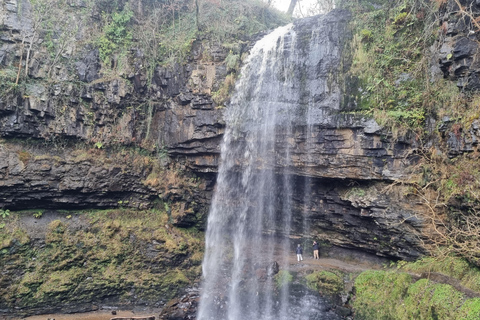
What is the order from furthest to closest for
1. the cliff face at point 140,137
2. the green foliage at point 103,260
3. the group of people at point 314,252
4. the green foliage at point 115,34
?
the green foliage at point 115,34
the group of people at point 314,252
the green foliage at point 103,260
the cliff face at point 140,137

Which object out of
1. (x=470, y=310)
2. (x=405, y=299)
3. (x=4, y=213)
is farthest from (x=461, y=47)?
(x=4, y=213)

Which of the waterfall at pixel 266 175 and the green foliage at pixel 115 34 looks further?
the green foliage at pixel 115 34

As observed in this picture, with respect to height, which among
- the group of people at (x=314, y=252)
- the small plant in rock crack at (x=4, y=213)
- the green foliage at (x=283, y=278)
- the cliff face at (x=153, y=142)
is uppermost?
the cliff face at (x=153, y=142)

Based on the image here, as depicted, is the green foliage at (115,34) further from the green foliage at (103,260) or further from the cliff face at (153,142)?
the green foliage at (103,260)

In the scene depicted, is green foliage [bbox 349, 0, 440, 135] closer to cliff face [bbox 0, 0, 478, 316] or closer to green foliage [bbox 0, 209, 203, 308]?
cliff face [bbox 0, 0, 478, 316]

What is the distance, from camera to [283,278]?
42.4 ft

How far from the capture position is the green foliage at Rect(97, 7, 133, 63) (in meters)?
15.4

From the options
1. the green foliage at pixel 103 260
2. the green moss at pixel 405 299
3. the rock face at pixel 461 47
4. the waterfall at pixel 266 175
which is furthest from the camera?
the waterfall at pixel 266 175

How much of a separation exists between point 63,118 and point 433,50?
15541 millimetres

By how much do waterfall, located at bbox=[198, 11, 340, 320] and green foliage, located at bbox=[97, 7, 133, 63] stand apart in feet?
21.7

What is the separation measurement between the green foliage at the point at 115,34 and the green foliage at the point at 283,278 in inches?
514

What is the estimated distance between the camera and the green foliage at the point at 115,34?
15398 millimetres

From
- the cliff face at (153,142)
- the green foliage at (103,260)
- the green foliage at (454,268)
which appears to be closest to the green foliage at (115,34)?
the cliff face at (153,142)

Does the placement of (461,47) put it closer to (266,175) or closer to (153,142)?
(266,175)
